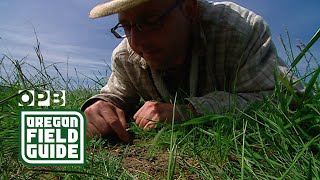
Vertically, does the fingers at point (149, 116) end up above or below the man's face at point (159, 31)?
below

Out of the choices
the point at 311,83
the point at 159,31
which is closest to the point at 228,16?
the point at 159,31

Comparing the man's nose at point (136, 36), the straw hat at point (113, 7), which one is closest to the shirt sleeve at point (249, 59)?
the man's nose at point (136, 36)

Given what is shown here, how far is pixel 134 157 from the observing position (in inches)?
62.2

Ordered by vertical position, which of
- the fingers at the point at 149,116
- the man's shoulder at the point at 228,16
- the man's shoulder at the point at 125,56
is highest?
the man's shoulder at the point at 228,16

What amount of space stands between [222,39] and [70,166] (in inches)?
44.0

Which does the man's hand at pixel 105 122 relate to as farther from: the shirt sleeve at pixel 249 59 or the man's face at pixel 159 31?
the shirt sleeve at pixel 249 59

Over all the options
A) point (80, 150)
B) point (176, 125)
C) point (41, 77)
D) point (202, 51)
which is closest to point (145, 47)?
point (202, 51)

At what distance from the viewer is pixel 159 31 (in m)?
1.95

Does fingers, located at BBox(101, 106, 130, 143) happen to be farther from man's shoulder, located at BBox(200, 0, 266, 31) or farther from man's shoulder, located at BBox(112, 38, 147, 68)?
man's shoulder, located at BBox(200, 0, 266, 31)

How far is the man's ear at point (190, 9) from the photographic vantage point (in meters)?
2.12

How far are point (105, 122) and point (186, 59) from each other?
577 mm

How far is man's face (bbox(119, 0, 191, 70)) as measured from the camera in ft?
6.29

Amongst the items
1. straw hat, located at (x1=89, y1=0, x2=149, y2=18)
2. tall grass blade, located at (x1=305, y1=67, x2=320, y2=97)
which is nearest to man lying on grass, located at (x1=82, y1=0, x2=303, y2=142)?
straw hat, located at (x1=89, y1=0, x2=149, y2=18)

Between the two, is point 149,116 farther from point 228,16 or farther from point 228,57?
point 228,16
